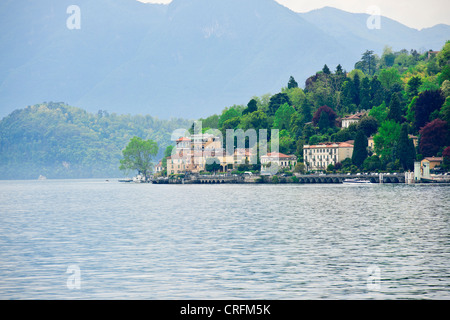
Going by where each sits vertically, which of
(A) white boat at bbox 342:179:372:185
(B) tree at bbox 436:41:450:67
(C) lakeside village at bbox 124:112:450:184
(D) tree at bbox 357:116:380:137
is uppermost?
(B) tree at bbox 436:41:450:67

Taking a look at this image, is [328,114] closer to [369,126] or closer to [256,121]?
[369,126]

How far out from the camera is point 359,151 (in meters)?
139

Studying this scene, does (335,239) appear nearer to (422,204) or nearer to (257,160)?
(422,204)

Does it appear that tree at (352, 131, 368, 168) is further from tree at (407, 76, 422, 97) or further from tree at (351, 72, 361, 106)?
tree at (351, 72, 361, 106)

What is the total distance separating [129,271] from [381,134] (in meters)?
116

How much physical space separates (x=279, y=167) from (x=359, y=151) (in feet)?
84.7

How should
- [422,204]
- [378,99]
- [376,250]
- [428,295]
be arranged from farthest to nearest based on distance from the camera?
[378,99] < [422,204] < [376,250] < [428,295]

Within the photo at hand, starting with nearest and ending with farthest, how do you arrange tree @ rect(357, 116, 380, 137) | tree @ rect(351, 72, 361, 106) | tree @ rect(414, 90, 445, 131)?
tree @ rect(414, 90, 445, 131) → tree @ rect(357, 116, 380, 137) → tree @ rect(351, 72, 361, 106)

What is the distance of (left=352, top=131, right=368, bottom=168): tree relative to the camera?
138 m

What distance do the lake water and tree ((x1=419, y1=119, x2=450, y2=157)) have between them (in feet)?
263

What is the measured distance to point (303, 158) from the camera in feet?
526

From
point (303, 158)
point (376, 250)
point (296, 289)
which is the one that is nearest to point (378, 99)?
point (303, 158)

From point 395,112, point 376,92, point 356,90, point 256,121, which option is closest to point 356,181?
point 395,112

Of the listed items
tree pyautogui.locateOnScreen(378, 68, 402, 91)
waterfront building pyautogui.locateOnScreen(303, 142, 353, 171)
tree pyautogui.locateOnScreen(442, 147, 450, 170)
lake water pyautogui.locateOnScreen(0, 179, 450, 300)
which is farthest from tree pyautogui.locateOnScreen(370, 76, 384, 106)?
lake water pyautogui.locateOnScreen(0, 179, 450, 300)
